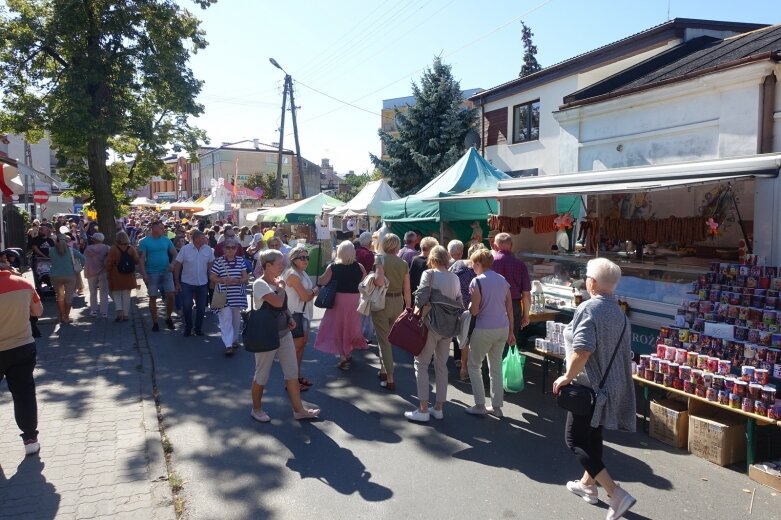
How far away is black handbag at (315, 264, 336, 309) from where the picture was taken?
6.89m

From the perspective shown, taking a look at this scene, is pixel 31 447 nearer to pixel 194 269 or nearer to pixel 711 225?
pixel 194 269

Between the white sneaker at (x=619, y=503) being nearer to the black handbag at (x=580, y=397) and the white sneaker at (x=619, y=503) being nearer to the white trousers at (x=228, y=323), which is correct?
the black handbag at (x=580, y=397)

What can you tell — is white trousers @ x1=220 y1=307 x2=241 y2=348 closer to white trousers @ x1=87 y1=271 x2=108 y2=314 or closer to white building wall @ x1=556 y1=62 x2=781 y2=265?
white trousers @ x1=87 y1=271 x2=108 y2=314

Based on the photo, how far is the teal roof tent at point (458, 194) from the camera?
35.8 feet

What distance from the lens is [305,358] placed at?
8164mm

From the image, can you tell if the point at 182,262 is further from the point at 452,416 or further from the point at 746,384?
the point at 746,384

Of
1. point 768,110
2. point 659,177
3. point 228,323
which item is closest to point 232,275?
point 228,323

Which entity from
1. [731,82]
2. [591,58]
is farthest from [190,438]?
[591,58]

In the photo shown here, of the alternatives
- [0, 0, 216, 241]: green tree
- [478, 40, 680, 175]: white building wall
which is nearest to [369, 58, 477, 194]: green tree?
[478, 40, 680, 175]: white building wall

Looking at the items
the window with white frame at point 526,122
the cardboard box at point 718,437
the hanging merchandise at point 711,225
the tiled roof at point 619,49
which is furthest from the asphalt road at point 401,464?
the window with white frame at point 526,122

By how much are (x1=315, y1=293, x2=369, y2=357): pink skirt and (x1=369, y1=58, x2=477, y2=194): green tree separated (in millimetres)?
16881

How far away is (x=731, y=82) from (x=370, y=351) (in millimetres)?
6098

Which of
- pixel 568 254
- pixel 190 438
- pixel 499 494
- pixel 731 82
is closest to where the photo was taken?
pixel 499 494

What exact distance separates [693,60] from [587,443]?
852 cm
